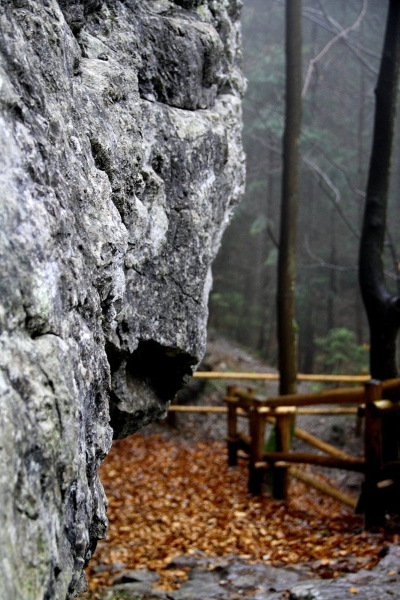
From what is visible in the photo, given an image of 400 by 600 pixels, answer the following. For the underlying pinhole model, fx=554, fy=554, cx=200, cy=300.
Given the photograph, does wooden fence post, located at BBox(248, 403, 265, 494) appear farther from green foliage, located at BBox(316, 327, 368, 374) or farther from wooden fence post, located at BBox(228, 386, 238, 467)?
green foliage, located at BBox(316, 327, 368, 374)

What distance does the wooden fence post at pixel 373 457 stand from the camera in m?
5.59

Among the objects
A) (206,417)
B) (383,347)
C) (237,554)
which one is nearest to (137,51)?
(237,554)

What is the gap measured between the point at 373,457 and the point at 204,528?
2050 mm

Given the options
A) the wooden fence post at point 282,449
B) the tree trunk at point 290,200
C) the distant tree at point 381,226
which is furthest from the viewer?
the tree trunk at point 290,200

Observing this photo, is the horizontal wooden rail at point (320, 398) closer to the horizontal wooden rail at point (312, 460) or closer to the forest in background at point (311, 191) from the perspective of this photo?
the horizontal wooden rail at point (312, 460)

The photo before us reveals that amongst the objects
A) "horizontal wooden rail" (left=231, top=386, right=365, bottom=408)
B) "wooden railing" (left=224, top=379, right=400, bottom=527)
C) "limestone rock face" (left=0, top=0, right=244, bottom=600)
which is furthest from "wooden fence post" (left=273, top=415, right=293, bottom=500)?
"limestone rock face" (left=0, top=0, right=244, bottom=600)

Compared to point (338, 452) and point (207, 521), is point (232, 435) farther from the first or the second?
point (207, 521)

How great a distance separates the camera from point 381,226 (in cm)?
754

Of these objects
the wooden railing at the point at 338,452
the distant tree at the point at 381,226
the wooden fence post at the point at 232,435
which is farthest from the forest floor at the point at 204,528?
the distant tree at the point at 381,226

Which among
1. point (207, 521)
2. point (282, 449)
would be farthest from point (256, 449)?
point (207, 521)

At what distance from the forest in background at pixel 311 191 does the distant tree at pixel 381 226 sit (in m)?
9.46

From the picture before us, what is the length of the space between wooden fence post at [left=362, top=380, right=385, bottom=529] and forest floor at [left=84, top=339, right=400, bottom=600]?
17 cm

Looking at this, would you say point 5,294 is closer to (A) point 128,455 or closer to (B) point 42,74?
(B) point 42,74

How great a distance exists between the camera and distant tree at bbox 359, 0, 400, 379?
708cm
